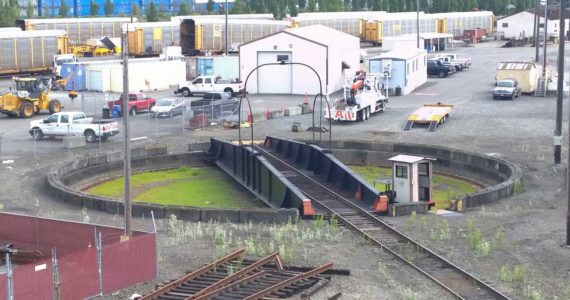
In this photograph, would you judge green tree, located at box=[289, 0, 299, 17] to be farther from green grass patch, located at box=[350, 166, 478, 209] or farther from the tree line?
green grass patch, located at box=[350, 166, 478, 209]

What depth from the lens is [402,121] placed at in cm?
4591

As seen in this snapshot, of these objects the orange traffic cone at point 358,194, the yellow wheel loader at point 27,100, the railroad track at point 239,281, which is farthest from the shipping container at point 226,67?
the railroad track at point 239,281

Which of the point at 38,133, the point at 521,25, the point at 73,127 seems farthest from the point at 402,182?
the point at 521,25

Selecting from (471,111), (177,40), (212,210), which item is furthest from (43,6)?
(212,210)

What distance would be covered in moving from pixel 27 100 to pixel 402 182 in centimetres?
2567

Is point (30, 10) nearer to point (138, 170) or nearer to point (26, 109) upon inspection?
point (26, 109)

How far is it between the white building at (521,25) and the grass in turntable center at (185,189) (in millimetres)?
64924

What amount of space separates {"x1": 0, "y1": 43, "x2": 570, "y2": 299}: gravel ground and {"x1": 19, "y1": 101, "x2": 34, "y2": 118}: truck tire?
31.1ft

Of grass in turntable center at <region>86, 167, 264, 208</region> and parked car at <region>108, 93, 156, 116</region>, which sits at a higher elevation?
parked car at <region>108, 93, 156, 116</region>

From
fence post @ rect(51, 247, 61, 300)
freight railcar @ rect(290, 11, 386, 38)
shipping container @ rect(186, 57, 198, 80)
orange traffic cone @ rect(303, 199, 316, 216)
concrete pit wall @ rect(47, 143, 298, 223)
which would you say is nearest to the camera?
fence post @ rect(51, 247, 61, 300)

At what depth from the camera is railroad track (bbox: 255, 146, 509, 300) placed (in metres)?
19.4

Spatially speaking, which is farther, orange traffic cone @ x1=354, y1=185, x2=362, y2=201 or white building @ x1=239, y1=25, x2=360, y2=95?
white building @ x1=239, y1=25, x2=360, y2=95

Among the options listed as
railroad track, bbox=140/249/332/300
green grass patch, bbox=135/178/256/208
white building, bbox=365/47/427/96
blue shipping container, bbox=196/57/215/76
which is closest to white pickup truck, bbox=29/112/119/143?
green grass patch, bbox=135/178/256/208

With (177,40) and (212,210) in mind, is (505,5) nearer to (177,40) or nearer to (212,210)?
(177,40)
